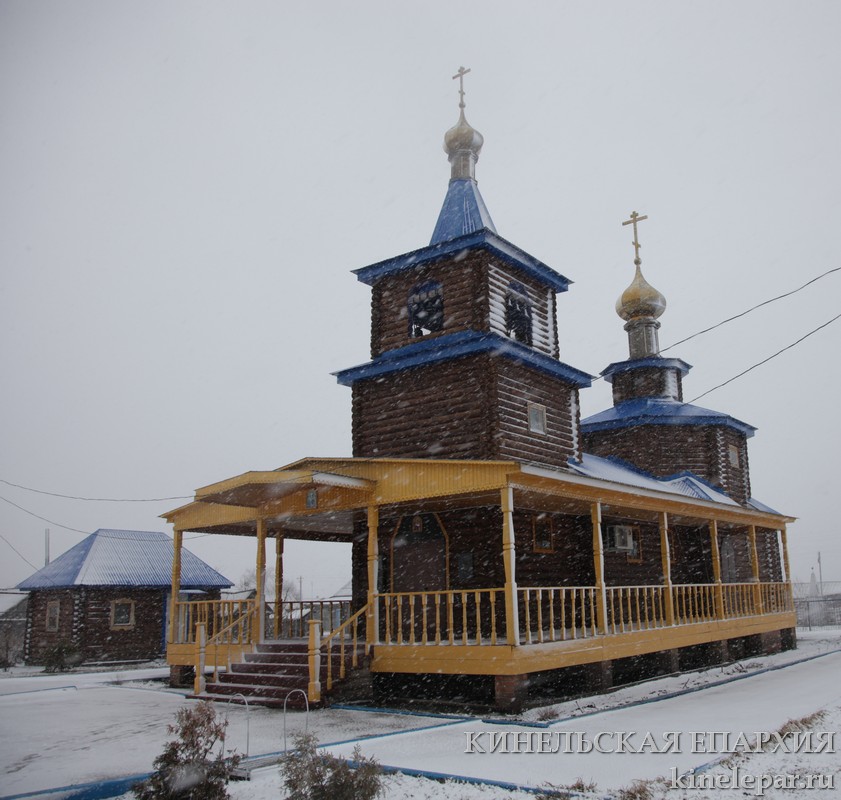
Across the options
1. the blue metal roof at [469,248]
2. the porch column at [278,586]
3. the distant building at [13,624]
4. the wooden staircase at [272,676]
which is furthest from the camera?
the distant building at [13,624]

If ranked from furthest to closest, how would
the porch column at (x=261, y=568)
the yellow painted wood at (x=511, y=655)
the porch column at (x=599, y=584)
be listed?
the porch column at (x=261, y=568), the porch column at (x=599, y=584), the yellow painted wood at (x=511, y=655)

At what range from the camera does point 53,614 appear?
26438 mm

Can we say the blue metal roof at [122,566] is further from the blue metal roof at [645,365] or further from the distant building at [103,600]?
the blue metal roof at [645,365]

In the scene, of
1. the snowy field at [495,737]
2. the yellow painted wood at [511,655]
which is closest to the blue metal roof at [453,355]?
the yellow painted wood at [511,655]

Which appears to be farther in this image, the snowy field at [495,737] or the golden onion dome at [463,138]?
the golden onion dome at [463,138]

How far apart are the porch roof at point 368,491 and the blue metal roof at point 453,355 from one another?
314 cm

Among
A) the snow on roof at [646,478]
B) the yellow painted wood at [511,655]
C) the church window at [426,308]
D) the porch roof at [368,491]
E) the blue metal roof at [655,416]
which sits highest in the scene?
the church window at [426,308]

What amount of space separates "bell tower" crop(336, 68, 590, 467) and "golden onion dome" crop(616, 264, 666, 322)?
31.7 feet

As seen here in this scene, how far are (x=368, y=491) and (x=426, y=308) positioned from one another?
5.91 metres

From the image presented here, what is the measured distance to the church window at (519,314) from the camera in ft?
60.3

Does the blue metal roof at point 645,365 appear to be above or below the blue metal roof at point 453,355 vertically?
above

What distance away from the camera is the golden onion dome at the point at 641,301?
28.3 meters

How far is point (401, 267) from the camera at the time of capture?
1842cm

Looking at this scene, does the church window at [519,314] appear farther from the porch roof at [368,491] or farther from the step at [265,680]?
the step at [265,680]
